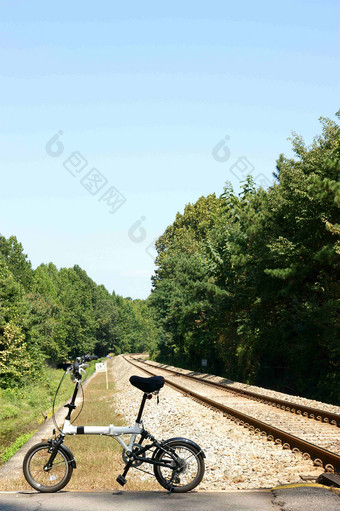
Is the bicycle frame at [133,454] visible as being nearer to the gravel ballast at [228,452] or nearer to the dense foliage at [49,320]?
the gravel ballast at [228,452]

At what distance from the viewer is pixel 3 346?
39.0m

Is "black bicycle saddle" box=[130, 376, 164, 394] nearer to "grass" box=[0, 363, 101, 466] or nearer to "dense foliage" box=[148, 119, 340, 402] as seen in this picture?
"grass" box=[0, 363, 101, 466]

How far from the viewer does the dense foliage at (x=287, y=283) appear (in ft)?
75.2

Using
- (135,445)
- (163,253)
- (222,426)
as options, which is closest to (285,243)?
(222,426)

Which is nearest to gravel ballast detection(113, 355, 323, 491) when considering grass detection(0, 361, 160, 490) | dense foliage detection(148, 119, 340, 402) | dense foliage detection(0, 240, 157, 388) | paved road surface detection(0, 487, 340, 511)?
grass detection(0, 361, 160, 490)

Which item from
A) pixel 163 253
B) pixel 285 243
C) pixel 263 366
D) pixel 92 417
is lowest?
pixel 263 366

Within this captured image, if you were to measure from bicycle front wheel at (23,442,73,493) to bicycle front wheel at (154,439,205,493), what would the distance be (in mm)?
1160

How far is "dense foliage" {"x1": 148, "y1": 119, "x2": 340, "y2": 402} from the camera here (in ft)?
75.2

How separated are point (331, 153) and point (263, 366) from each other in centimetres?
1581

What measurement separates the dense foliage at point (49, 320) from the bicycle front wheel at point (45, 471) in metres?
31.9

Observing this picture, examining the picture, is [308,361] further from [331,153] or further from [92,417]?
[92,417]

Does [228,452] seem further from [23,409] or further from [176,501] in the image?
[23,409]

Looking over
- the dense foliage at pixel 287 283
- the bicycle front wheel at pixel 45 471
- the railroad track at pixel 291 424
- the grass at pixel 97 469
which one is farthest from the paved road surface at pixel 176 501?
the dense foliage at pixel 287 283

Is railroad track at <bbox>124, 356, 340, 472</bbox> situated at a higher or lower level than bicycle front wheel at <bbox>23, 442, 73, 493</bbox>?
lower
